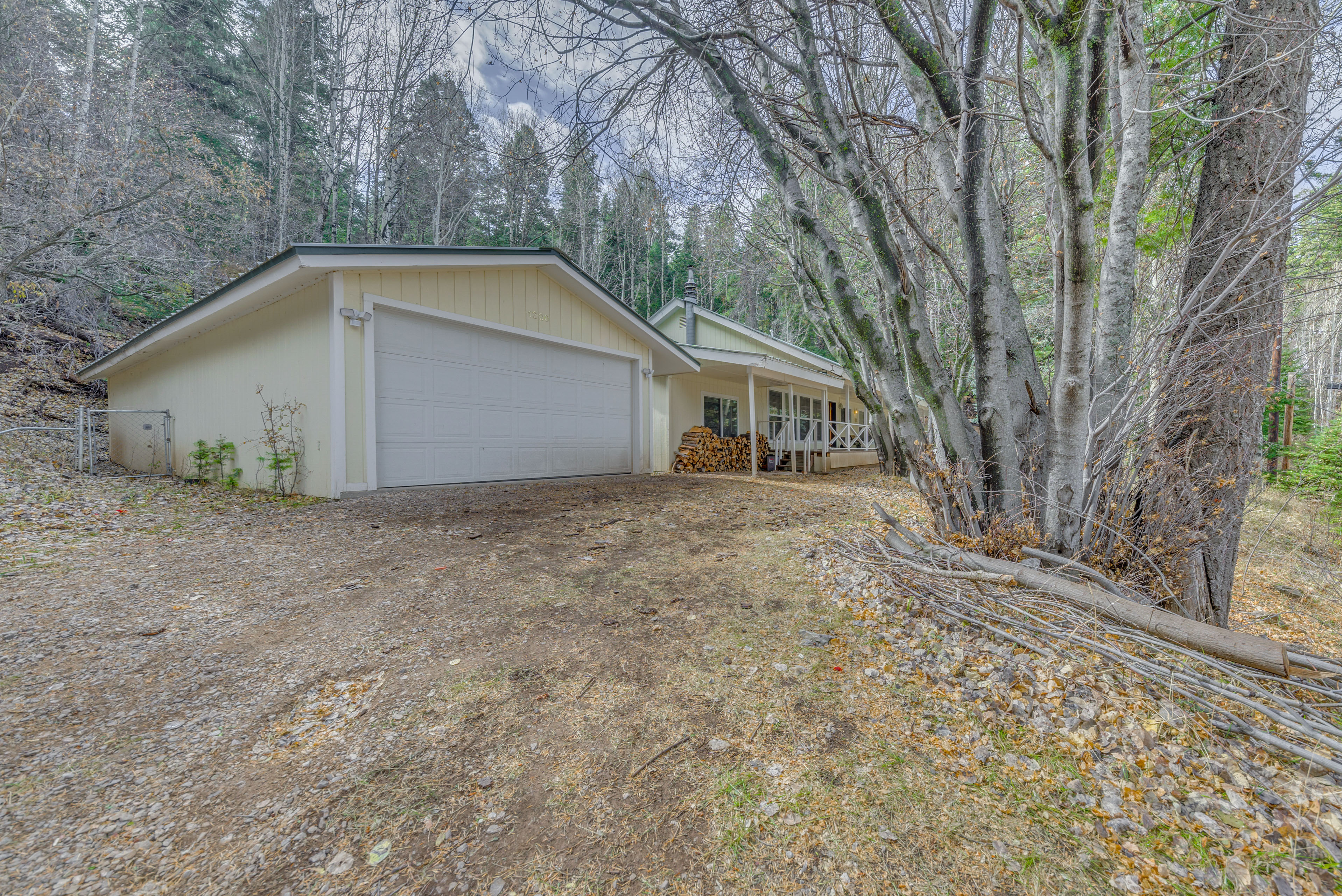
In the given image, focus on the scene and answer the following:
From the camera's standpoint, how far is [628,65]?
415cm

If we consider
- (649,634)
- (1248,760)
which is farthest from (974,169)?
(649,634)

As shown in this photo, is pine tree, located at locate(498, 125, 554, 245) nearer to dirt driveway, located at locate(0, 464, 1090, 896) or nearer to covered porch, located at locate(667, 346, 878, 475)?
dirt driveway, located at locate(0, 464, 1090, 896)

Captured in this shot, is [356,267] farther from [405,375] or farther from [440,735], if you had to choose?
[440,735]

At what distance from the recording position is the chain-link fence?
23.6 ft

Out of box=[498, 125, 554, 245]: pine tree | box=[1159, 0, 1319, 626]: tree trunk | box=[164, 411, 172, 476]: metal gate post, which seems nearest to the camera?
box=[1159, 0, 1319, 626]: tree trunk

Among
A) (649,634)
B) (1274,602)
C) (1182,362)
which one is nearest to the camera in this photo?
(649,634)

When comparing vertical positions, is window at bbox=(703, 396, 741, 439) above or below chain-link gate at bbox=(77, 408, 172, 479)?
above

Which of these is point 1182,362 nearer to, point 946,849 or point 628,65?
point 946,849

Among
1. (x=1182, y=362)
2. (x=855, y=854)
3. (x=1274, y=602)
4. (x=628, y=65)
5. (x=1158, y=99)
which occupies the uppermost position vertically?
(x=628, y=65)

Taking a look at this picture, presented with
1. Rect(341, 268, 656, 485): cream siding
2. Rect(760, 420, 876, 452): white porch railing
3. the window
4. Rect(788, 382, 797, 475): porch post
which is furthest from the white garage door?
Rect(760, 420, 876, 452): white porch railing

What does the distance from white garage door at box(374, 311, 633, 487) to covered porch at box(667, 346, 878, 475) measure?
7.90 feet

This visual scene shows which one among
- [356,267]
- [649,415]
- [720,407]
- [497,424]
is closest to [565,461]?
[497,424]

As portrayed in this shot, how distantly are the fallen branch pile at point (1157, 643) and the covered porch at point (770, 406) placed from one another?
7.36m

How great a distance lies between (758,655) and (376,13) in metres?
5.24
